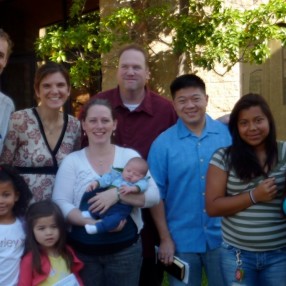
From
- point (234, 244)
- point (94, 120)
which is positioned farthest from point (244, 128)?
point (94, 120)

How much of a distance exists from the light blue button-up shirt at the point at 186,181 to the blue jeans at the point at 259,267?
52 cm

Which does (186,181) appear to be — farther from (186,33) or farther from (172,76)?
(172,76)

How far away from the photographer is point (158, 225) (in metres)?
4.62

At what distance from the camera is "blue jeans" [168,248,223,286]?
451 centimetres

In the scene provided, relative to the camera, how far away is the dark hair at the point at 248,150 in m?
4.00

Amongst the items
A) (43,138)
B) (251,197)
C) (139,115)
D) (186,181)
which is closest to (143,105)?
(139,115)

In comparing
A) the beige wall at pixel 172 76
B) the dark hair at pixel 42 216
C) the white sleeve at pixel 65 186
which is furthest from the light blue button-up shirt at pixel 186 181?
the beige wall at pixel 172 76

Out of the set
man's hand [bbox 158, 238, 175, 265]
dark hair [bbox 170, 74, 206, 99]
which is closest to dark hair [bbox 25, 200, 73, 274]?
man's hand [bbox 158, 238, 175, 265]

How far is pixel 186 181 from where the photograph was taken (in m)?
4.55

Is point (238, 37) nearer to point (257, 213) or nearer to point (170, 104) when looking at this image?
point (170, 104)

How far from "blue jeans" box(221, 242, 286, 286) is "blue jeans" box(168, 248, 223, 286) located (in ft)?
1.46

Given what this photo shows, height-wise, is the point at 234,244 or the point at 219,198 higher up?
the point at 219,198

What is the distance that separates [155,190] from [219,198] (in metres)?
0.48

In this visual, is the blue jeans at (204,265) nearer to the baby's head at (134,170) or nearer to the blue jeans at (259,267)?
the blue jeans at (259,267)
